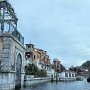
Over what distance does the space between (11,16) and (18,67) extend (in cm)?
868

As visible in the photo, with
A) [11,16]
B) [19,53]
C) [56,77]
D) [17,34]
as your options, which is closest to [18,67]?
[19,53]

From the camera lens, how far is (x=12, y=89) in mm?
35469

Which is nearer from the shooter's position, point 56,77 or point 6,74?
point 6,74

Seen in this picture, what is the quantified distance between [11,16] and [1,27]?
7.54 meters

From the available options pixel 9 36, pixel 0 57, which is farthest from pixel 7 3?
pixel 0 57

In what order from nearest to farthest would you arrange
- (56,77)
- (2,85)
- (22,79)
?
(2,85)
(22,79)
(56,77)

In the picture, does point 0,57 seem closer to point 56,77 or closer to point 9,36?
point 9,36

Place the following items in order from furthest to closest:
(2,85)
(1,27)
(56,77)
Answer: (56,77), (1,27), (2,85)

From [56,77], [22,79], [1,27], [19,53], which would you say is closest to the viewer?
[1,27]

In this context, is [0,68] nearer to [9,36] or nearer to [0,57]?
[0,57]

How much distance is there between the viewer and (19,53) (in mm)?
43438

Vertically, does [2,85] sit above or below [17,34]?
below

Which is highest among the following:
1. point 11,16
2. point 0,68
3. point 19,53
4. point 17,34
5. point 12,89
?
point 11,16

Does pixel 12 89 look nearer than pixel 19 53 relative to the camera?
Yes
